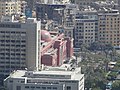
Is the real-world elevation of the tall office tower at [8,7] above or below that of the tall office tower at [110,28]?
above

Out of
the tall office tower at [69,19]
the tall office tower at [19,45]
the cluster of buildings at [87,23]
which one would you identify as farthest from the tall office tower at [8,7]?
the tall office tower at [19,45]

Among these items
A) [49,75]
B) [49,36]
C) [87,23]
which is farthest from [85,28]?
[49,75]

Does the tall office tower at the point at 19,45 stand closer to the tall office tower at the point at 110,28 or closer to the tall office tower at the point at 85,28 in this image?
the tall office tower at the point at 85,28

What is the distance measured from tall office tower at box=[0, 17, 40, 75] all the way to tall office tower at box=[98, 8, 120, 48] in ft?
55.2

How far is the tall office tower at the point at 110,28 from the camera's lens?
7100 centimetres

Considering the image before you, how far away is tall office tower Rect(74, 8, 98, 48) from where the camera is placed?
70.4m

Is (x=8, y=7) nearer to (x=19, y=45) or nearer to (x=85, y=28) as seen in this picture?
(x=85, y=28)

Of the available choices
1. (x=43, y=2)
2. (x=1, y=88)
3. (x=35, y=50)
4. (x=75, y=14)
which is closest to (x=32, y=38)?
(x=35, y=50)

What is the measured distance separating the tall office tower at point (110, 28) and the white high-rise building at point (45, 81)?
2168 cm

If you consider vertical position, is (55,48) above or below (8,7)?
below

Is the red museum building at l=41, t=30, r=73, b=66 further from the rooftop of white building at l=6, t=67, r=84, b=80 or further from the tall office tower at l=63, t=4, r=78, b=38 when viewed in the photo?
the rooftop of white building at l=6, t=67, r=84, b=80

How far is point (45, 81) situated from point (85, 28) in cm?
2234

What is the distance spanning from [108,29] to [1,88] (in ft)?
71.2

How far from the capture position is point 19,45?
2157 inches
